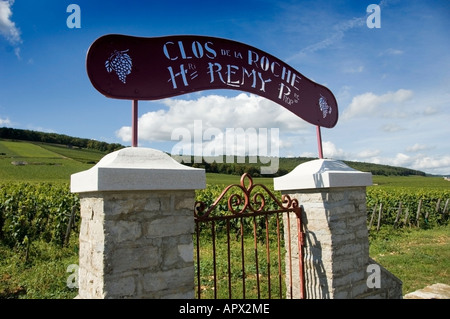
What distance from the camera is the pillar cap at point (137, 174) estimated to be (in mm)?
2395

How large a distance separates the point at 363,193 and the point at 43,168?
117ft

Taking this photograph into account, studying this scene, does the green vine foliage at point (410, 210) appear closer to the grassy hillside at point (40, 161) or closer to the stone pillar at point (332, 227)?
the stone pillar at point (332, 227)

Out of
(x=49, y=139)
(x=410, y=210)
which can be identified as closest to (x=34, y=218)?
(x=410, y=210)

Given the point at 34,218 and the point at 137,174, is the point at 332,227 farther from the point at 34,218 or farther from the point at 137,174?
the point at 34,218

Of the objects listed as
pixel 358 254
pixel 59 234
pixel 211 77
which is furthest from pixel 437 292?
pixel 59 234

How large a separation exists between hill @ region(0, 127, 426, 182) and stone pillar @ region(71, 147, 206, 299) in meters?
18.7

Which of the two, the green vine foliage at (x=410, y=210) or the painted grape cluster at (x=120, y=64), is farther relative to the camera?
the green vine foliage at (x=410, y=210)

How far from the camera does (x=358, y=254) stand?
13.8 ft

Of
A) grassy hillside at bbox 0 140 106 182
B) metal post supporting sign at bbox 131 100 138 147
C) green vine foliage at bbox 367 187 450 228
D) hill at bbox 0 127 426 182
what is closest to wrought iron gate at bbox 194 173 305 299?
metal post supporting sign at bbox 131 100 138 147

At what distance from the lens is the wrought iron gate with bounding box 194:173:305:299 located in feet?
10.2

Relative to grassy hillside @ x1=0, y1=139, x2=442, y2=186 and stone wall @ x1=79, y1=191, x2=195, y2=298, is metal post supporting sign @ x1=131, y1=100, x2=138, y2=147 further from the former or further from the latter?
grassy hillside @ x1=0, y1=139, x2=442, y2=186

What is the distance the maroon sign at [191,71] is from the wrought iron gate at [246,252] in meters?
1.17

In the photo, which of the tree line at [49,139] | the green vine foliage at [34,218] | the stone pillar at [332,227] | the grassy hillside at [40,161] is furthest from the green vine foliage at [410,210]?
the tree line at [49,139]

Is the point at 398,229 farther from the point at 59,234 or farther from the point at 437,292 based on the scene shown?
the point at 59,234
